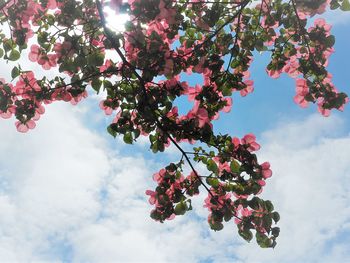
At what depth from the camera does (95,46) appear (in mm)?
4793

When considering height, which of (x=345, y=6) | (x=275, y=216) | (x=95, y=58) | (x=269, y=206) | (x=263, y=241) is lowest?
(x=263, y=241)

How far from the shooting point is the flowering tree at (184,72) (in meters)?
4.53

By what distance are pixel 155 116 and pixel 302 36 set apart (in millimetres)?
2090

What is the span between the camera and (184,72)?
5.23 meters

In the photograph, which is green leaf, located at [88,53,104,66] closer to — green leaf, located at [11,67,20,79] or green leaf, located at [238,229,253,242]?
green leaf, located at [11,67,20,79]

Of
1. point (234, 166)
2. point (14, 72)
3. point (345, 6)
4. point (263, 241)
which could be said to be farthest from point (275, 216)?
point (14, 72)

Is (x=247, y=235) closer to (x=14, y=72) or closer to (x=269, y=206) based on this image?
(x=269, y=206)

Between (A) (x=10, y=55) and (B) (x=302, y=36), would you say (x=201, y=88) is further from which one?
(A) (x=10, y=55)

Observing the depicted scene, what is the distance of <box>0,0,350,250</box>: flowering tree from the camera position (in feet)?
14.9

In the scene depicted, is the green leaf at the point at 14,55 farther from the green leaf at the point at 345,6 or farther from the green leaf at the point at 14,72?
the green leaf at the point at 345,6

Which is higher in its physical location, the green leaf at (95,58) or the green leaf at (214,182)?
the green leaf at (95,58)

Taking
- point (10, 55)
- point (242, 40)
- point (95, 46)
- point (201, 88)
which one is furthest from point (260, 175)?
point (10, 55)

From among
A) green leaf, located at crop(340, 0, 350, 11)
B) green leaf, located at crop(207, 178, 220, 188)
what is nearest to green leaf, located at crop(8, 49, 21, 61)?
green leaf, located at crop(207, 178, 220, 188)

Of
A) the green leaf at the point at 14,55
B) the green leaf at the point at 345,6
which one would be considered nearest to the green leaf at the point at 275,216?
the green leaf at the point at 345,6
